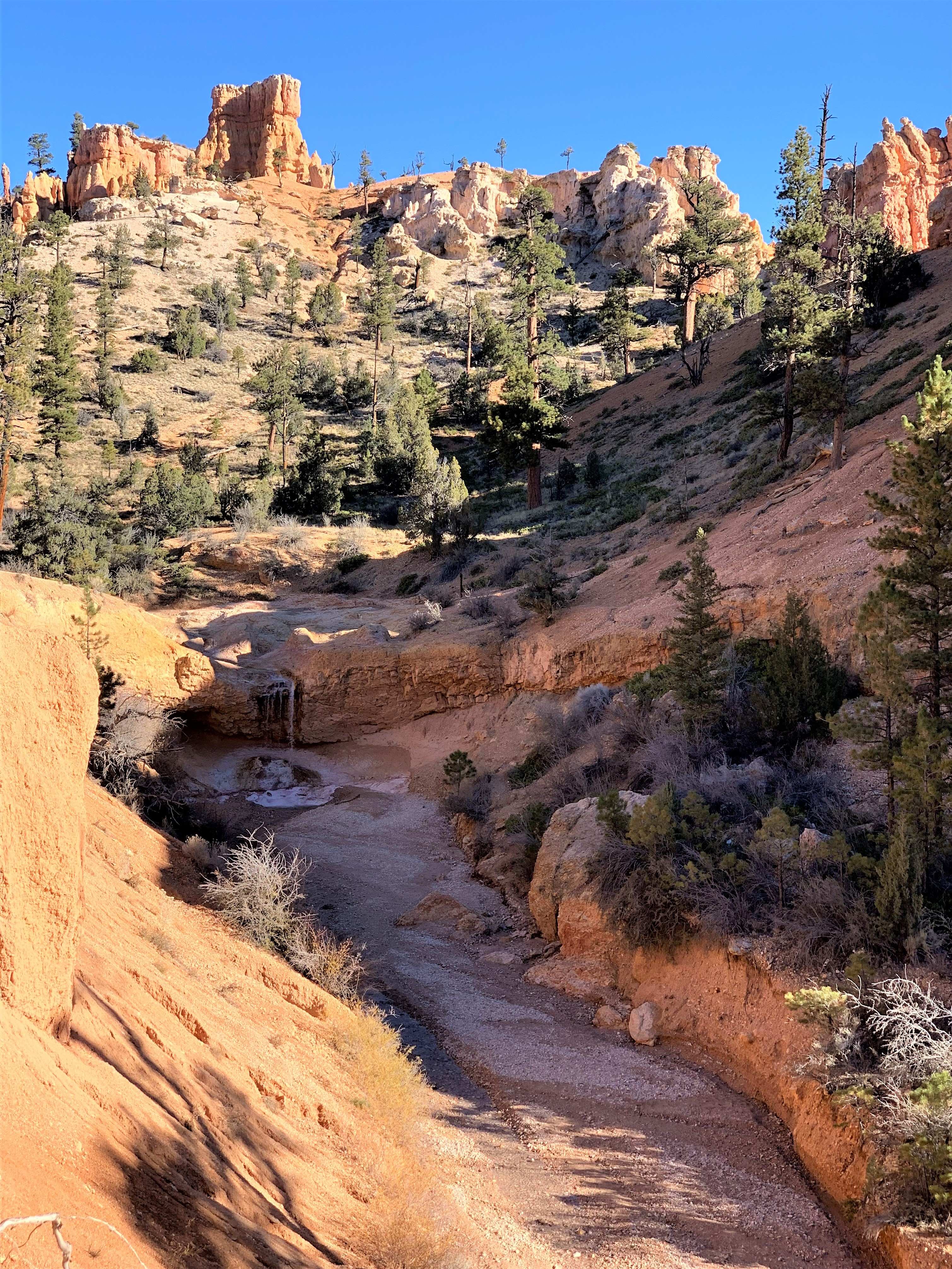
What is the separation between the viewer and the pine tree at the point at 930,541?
31.8 feet

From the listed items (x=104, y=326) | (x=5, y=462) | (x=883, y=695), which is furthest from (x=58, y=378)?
(x=883, y=695)

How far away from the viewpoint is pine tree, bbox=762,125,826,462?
25.2 meters

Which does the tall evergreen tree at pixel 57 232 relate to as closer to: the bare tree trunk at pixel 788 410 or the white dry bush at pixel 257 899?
the bare tree trunk at pixel 788 410

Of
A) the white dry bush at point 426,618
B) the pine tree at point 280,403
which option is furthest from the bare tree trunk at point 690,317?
the white dry bush at point 426,618

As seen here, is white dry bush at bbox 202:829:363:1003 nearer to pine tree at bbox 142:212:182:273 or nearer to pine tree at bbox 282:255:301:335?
pine tree at bbox 282:255:301:335

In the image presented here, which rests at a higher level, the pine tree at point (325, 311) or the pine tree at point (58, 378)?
the pine tree at point (325, 311)

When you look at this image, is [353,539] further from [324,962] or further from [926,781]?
[926,781]

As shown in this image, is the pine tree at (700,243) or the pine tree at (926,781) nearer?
the pine tree at (926,781)

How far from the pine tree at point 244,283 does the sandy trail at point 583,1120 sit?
58360 mm

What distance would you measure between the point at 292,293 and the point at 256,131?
5070cm

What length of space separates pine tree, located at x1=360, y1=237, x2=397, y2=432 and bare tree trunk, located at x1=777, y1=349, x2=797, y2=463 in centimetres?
2910

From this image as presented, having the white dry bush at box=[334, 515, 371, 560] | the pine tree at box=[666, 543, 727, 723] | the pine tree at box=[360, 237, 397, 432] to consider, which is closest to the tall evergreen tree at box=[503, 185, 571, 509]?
the white dry bush at box=[334, 515, 371, 560]

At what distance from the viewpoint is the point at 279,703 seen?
22750 mm

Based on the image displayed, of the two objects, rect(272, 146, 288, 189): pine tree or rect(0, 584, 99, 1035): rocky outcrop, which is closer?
rect(0, 584, 99, 1035): rocky outcrop
